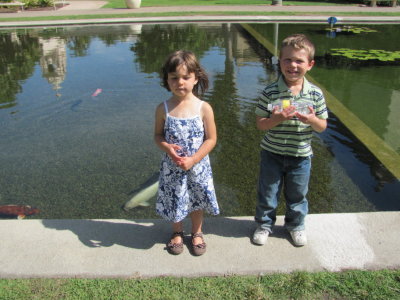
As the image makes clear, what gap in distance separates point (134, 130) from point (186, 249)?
3.00m

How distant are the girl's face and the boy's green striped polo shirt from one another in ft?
1.64

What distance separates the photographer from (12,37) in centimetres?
1382

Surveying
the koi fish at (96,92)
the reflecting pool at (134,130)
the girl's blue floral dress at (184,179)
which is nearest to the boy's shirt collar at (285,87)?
the girl's blue floral dress at (184,179)

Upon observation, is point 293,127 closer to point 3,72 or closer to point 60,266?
point 60,266

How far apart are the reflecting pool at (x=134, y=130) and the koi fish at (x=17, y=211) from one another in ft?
0.34

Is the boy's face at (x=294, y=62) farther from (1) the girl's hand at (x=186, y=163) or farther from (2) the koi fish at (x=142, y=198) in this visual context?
(2) the koi fish at (x=142, y=198)

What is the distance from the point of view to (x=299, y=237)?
2.79 metres

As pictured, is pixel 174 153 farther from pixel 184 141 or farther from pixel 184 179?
pixel 184 179

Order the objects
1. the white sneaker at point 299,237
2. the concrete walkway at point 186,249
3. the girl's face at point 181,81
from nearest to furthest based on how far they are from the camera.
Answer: the girl's face at point 181,81
the concrete walkway at point 186,249
the white sneaker at point 299,237

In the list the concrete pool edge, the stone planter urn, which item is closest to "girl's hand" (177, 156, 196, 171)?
the concrete pool edge

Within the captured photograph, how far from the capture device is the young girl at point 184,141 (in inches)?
98.2

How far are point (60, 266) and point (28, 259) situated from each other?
26 cm

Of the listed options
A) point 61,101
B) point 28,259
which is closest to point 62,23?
point 61,101

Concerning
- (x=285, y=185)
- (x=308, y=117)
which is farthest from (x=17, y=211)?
(x=308, y=117)
